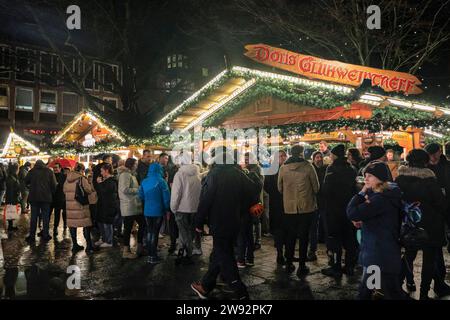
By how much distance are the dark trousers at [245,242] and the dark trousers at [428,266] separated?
261 cm

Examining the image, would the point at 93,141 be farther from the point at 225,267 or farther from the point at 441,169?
the point at 441,169

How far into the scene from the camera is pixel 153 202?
23.9ft

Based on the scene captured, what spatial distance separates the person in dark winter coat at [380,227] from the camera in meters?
3.83

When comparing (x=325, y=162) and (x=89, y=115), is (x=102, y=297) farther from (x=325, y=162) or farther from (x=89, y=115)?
(x=89, y=115)

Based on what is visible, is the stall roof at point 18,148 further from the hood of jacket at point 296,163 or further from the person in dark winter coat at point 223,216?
the person in dark winter coat at point 223,216

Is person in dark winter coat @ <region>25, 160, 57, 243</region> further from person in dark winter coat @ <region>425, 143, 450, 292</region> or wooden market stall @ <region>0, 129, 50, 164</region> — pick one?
wooden market stall @ <region>0, 129, 50, 164</region>

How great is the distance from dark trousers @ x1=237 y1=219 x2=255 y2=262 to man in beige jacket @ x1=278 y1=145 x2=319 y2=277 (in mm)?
787

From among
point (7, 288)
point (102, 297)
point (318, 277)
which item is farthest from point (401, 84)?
point (7, 288)

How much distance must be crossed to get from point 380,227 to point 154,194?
14.5ft

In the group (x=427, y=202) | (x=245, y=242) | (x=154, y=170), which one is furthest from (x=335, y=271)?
(x=154, y=170)

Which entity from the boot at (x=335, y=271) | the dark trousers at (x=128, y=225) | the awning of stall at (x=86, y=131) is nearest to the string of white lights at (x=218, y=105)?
the awning of stall at (x=86, y=131)

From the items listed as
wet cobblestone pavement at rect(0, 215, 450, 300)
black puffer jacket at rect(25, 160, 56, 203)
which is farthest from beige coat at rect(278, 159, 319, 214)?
black puffer jacket at rect(25, 160, 56, 203)

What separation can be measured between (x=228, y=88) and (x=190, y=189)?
299 inches

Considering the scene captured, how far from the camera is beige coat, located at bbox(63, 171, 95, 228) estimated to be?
8211mm
